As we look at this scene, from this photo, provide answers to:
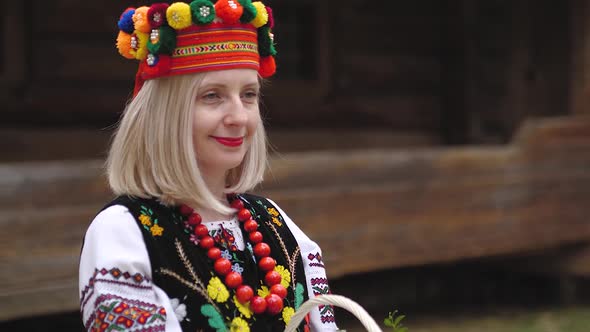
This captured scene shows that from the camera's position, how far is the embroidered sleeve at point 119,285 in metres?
1.64

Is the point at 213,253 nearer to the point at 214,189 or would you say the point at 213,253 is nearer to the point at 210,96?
the point at 214,189

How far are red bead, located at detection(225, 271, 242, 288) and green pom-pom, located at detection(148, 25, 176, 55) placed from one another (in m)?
0.48

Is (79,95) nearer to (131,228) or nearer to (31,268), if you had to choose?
(31,268)

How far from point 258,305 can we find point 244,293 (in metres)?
0.04

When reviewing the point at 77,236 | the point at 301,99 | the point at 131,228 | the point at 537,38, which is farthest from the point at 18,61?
the point at 537,38

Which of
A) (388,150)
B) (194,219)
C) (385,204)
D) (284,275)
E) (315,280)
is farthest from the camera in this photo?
(388,150)

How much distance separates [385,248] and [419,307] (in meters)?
1.69

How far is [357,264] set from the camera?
4891mm

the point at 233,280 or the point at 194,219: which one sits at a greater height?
the point at 194,219

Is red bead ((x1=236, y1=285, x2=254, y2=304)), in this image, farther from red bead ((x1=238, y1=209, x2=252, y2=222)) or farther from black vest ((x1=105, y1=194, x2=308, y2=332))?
red bead ((x1=238, y1=209, x2=252, y2=222))

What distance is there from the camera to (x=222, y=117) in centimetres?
184

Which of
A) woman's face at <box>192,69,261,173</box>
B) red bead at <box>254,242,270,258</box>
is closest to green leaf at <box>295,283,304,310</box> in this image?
red bead at <box>254,242,270,258</box>

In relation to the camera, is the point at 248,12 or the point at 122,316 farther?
the point at 248,12

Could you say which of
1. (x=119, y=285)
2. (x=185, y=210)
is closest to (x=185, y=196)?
(x=185, y=210)
